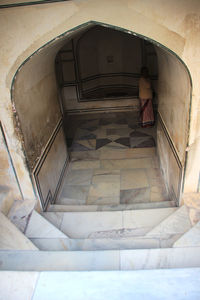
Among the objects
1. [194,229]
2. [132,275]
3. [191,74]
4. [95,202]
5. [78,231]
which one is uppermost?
[191,74]

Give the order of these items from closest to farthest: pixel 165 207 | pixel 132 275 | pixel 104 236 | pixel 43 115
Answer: pixel 132 275
pixel 104 236
pixel 165 207
pixel 43 115

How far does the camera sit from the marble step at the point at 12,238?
1.78m

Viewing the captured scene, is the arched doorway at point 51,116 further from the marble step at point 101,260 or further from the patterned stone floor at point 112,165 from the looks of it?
the marble step at point 101,260

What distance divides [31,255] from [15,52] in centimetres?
144

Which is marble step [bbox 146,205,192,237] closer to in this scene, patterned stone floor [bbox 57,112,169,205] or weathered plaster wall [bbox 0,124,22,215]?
patterned stone floor [bbox 57,112,169,205]

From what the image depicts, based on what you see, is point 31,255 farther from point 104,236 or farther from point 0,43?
point 0,43

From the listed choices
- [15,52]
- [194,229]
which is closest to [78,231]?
[194,229]

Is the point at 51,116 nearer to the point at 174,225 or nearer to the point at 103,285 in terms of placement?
the point at 174,225

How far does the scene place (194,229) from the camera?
182cm

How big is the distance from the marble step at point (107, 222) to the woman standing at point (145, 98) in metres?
2.37

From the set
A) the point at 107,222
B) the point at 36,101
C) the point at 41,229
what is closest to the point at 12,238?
the point at 41,229

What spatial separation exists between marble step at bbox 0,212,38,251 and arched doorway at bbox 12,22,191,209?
0.44 metres

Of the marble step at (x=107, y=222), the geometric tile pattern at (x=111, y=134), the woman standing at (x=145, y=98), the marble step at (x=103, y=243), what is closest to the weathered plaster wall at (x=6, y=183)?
the marble step at (x=107, y=222)

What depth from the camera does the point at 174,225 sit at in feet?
6.42
